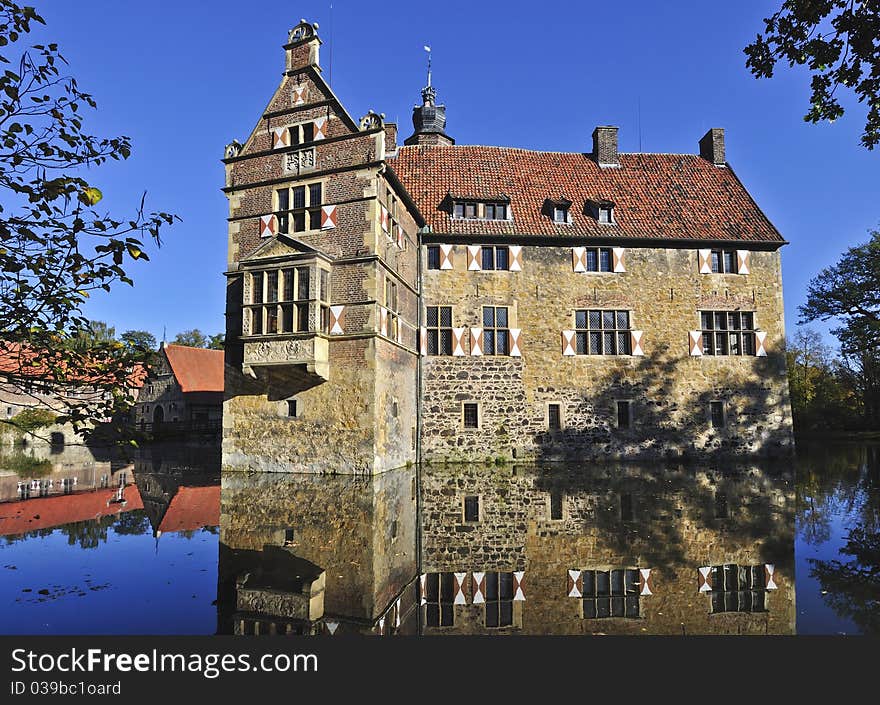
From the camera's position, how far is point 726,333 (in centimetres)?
2128

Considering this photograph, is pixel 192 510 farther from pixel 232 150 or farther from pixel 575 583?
pixel 232 150

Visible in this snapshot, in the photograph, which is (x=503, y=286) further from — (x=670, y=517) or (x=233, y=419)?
(x=670, y=517)

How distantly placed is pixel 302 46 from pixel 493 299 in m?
10.1

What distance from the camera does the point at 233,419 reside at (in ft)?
57.2

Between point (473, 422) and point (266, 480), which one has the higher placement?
point (473, 422)

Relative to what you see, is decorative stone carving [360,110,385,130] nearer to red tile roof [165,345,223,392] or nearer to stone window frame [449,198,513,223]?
stone window frame [449,198,513,223]

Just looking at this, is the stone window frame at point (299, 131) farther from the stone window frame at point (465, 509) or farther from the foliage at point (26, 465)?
the foliage at point (26, 465)

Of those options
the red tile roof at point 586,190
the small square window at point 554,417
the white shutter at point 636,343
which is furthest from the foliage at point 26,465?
A: the white shutter at point 636,343

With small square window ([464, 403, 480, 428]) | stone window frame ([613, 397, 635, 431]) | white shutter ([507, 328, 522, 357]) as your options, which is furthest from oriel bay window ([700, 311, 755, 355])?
small square window ([464, 403, 480, 428])

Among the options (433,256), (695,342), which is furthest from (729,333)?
(433,256)

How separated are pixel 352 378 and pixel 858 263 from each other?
31.3m

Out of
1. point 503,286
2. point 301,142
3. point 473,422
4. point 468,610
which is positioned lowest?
point 468,610

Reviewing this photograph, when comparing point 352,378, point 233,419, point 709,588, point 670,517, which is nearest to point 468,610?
point 709,588

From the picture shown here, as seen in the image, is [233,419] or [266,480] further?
[233,419]
